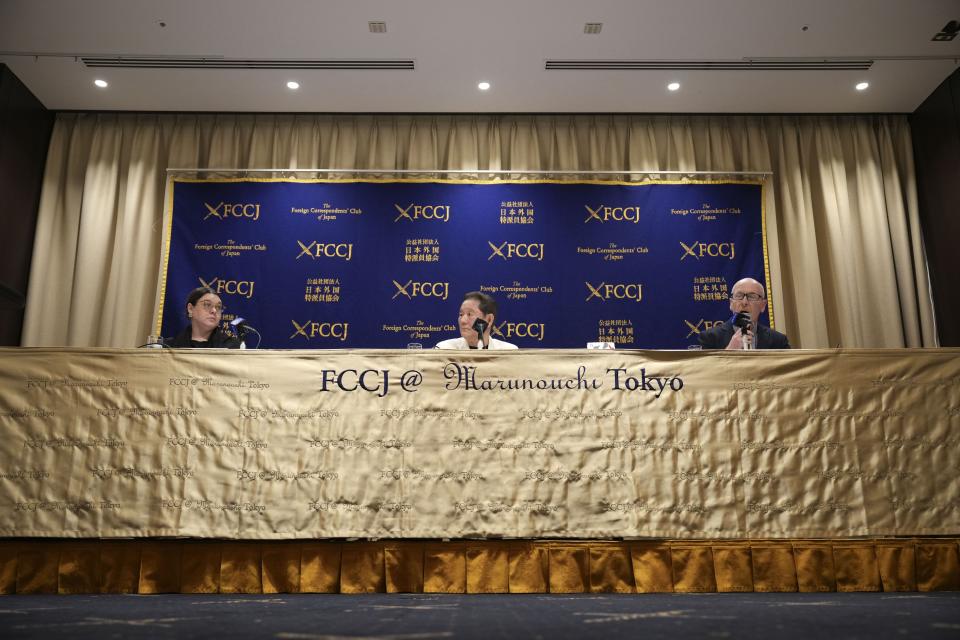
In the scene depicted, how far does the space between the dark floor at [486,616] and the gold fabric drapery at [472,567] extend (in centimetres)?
10

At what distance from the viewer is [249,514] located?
2572 millimetres

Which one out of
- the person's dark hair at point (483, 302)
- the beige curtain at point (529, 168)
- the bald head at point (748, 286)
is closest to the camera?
the person's dark hair at point (483, 302)

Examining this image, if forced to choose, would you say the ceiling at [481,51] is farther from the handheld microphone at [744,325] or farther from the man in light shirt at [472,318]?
the handheld microphone at [744,325]

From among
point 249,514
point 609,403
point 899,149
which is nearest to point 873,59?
point 899,149

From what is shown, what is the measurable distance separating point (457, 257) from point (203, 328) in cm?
194

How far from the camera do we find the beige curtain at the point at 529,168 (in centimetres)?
510

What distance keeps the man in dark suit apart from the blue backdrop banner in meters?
0.34

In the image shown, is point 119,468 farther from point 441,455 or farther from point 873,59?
point 873,59

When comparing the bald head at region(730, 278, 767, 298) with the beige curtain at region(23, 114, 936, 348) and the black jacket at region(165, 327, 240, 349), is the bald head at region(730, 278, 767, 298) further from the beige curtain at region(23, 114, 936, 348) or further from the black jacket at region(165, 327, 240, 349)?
the black jacket at region(165, 327, 240, 349)

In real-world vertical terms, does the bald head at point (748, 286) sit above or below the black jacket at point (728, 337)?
above

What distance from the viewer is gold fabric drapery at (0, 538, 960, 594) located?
2525 millimetres

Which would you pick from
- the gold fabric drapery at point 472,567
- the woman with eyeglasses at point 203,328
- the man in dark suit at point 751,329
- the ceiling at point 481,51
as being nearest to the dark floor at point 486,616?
the gold fabric drapery at point 472,567

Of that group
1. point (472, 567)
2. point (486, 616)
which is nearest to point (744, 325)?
point (472, 567)

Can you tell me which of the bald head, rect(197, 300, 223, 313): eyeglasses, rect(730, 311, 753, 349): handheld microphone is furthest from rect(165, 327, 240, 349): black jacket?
the bald head
